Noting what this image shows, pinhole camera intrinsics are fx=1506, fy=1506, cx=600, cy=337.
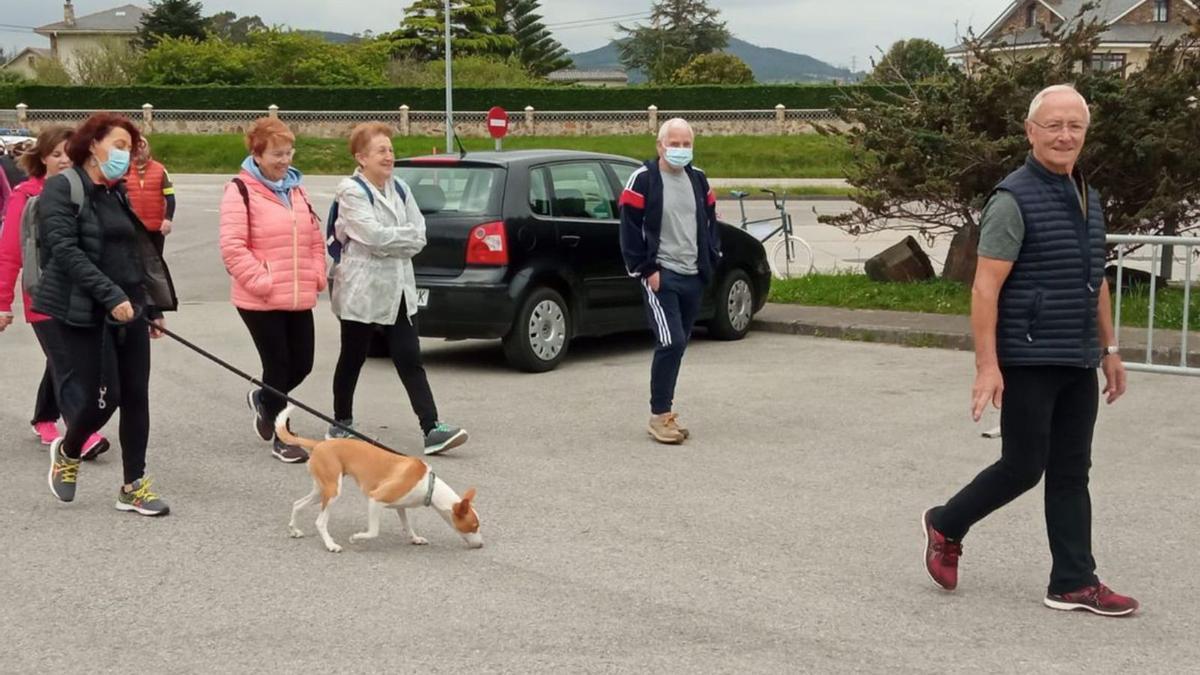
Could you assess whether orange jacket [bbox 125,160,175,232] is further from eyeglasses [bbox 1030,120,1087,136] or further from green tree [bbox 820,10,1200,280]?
eyeglasses [bbox 1030,120,1087,136]

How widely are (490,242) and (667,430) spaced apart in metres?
2.68

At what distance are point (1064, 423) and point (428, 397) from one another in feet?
12.7

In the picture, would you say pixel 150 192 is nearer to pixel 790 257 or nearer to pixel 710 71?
pixel 790 257

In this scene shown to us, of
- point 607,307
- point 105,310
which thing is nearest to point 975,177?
point 607,307

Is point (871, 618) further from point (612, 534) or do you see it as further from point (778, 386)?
point (778, 386)

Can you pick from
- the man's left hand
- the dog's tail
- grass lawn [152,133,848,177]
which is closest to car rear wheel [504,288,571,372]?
the dog's tail

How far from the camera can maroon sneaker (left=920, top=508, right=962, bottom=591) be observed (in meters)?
5.59

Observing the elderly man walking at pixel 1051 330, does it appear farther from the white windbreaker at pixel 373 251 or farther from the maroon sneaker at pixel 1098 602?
the white windbreaker at pixel 373 251

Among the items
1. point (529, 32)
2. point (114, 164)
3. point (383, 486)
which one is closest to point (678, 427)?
point (383, 486)

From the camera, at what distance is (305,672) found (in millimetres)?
4734

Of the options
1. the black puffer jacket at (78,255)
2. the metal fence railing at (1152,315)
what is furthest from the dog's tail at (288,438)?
the metal fence railing at (1152,315)

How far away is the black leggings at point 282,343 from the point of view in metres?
8.02

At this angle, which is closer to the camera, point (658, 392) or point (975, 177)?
point (658, 392)

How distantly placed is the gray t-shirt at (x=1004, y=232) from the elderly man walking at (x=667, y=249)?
341 cm
